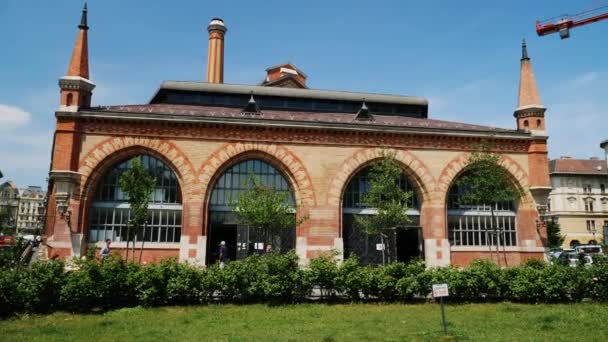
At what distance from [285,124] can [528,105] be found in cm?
1508

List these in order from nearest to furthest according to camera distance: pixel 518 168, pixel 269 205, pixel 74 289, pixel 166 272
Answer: pixel 74 289, pixel 166 272, pixel 269 205, pixel 518 168

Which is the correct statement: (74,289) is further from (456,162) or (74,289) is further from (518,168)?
(518,168)

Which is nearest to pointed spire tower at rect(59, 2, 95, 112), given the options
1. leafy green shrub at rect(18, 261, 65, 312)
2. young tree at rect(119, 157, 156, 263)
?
young tree at rect(119, 157, 156, 263)

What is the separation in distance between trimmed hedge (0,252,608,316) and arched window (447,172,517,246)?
1041 cm

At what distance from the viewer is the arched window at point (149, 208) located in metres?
25.0

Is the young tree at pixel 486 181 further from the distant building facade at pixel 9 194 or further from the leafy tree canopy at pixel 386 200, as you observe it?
the distant building facade at pixel 9 194

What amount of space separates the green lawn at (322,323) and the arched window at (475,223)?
12.0 m

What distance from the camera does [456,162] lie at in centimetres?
2775

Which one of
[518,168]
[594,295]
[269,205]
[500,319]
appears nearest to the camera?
[500,319]

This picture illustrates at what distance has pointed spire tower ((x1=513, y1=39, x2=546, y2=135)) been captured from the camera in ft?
94.1

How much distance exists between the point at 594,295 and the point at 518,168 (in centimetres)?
1288

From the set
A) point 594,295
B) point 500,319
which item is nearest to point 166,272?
point 500,319

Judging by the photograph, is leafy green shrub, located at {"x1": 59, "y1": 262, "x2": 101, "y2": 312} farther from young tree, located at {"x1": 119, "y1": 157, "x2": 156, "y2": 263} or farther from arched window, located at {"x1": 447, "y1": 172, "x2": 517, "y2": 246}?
arched window, located at {"x1": 447, "y1": 172, "x2": 517, "y2": 246}

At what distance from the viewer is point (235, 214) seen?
2594 cm
